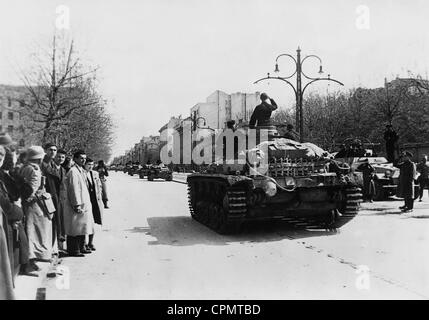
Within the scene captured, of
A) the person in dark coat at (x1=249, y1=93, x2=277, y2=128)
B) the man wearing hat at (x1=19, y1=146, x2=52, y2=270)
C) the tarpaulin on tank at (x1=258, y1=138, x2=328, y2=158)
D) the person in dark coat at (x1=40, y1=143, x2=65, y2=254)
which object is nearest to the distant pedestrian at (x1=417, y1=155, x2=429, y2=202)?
the tarpaulin on tank at (x1=258, y1=138, x2=328, y2=158)

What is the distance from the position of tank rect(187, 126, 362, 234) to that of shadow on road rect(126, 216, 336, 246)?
12.4 inches

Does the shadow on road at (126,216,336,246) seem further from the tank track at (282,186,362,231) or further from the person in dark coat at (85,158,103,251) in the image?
the person in dark coat at (85,158,103,251)

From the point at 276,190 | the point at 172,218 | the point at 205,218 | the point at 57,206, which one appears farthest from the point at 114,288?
the point at 172,218

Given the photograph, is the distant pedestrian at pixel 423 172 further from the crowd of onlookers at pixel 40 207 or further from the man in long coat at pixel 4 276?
the man in long coat at pixel 4 276

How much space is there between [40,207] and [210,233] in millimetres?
4359

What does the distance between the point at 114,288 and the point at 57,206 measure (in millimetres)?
2363

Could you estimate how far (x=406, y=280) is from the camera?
19.9 ft

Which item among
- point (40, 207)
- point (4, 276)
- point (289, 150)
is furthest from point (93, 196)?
point (289, 150)

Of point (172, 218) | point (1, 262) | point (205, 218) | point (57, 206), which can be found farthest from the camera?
point (172, 218)

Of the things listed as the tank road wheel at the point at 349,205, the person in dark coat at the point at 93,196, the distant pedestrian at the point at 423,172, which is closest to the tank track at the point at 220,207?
the tank road wheel at the point at 349,205

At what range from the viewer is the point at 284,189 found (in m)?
9.40

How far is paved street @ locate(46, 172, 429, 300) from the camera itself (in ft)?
18.5

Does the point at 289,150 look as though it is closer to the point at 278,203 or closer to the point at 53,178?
the point at 278,203
